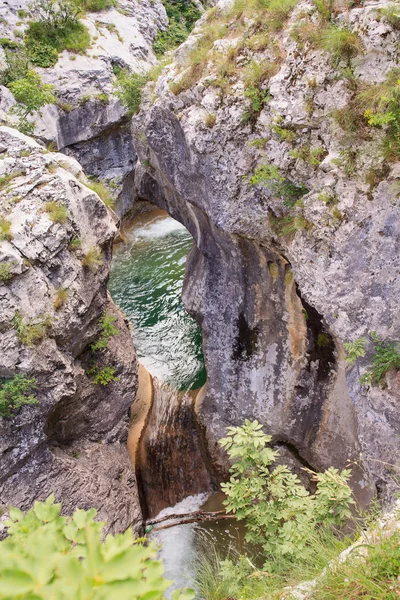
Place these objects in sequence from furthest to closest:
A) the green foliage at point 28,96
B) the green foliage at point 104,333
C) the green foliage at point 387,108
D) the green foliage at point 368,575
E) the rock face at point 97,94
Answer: the rock face at point 97,94 < the green foliage at point 28,96 < the green foliage at point 104,333 < the green foliage at point 387,108 < the green foliage at point 368,575

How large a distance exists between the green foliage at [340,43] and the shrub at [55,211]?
5.66m

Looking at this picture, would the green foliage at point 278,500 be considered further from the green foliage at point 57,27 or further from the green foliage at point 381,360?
A: the green foliage at point 57,27

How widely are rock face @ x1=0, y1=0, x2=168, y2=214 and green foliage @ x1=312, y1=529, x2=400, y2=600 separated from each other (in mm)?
18722

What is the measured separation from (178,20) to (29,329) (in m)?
25.8

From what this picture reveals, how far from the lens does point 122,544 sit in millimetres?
1307

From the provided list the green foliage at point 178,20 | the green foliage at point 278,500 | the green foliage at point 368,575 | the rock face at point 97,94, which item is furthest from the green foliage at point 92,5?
the green foliage at point 368,575

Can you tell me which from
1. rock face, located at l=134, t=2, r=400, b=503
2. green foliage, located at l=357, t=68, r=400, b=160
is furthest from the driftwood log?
green foliage, located at l=357, t=68, r=400, b=160

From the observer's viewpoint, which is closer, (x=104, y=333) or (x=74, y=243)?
(x=74, y=243)

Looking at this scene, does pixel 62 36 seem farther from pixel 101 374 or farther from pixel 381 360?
pixel 381 360

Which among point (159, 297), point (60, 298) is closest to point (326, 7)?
point (60, 298)

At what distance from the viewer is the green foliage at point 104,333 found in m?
9.40

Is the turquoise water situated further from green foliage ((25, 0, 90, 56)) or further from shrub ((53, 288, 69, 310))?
green foliage ((25, 0, 90, 56))

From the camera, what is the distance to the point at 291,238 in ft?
25.5

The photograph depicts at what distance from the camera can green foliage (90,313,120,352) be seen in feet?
30.8
